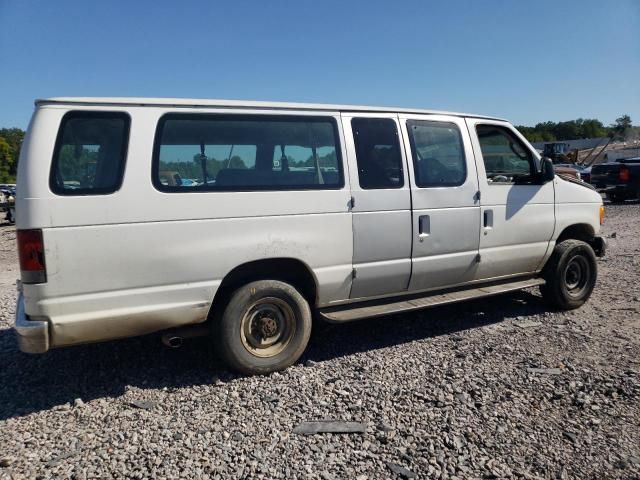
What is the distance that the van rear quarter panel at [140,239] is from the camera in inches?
130

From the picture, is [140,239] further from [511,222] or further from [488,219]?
[511,222]

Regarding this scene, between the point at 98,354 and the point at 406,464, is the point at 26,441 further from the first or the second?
the point at 406,464

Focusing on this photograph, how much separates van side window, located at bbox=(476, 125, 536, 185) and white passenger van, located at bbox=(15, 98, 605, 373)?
0.07 ft

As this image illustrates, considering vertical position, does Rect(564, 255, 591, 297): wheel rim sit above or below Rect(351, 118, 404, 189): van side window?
below

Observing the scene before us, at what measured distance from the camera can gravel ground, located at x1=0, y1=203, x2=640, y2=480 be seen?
2.88 m

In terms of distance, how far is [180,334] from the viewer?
3814mm

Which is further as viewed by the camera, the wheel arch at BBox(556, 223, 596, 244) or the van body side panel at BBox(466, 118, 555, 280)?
the wheel arch at BBox(556, 223, 596, 244)

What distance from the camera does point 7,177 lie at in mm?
68625

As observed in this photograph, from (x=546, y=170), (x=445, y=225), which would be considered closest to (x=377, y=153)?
(x=445, y=225)

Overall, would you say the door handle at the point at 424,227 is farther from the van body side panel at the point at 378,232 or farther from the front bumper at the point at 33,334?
the front bumper at the point at 33,334

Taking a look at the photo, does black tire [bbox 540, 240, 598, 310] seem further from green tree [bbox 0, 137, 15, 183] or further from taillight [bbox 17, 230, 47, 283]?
green tree [bbox 0, 137, 15, 183]

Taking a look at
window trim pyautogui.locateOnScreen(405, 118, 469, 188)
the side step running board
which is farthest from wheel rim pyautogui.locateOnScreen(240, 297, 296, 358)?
window trim pyautogui.locateOnScreen(405, 118, 469, 188)

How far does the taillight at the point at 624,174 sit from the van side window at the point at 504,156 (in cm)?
1459

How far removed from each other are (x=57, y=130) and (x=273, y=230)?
66.1 inches
